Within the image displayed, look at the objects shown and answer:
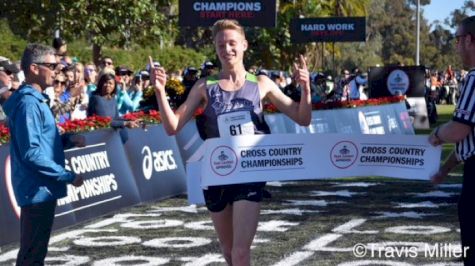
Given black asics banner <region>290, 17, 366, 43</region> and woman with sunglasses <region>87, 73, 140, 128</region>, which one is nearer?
woman with sunglasses <region>87, 73, 140, 128</region>

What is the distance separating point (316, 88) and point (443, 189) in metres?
10.6

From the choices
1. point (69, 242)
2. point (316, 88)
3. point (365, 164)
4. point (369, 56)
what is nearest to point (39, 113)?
point (365, 164)

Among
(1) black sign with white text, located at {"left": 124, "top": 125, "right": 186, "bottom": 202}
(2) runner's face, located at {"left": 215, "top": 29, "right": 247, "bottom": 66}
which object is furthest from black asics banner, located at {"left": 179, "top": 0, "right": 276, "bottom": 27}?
(2) runner's face, located at {"left": 215, "top": 29, "right": 247, "bottom": 66}

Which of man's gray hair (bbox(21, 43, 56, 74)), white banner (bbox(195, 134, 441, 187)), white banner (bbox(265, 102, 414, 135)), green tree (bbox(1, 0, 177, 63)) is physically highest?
green tree (bbox(1, 0, 177, 63))

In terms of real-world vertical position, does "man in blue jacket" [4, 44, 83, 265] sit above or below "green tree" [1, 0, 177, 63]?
below

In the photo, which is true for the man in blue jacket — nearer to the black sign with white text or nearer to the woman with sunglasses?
the black sign with white text

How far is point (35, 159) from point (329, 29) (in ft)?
64.6

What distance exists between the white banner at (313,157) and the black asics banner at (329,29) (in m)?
18.6

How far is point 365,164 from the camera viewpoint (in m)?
7.02

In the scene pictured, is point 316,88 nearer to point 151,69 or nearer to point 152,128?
point 152,128

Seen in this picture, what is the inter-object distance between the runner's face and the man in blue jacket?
1.10 meters

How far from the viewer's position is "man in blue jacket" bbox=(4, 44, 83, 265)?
6.27 metres

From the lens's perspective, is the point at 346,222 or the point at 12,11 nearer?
the point at 346,222

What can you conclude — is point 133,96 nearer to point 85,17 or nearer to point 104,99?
point 104,99
